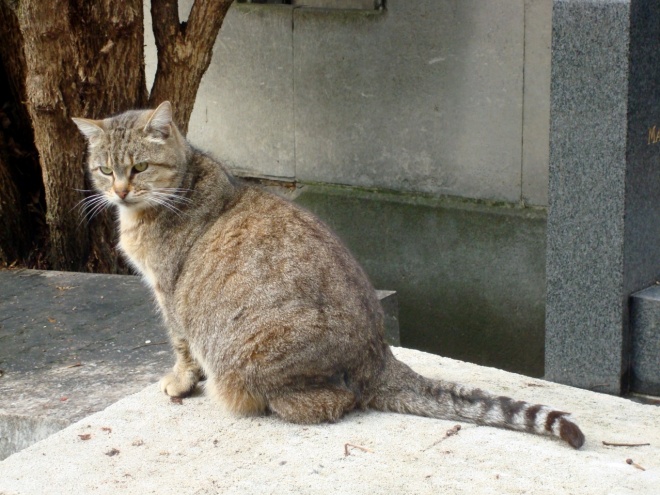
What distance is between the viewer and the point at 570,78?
4875 millimetres

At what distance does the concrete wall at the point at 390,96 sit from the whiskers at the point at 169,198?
10.9ft

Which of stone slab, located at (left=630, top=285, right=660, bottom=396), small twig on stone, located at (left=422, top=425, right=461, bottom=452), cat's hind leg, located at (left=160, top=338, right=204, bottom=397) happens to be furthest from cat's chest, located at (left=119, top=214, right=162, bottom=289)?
stone slab, located at (left=630, top=285, right=660, bottom=396)

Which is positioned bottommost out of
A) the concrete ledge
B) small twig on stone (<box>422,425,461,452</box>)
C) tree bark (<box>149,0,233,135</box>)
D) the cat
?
the concrete ledge

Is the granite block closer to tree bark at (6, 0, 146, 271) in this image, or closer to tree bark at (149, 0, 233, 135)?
tree bark at (149, 0, 233, 135)

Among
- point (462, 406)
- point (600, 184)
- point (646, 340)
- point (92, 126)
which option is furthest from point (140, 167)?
point (646, 340)

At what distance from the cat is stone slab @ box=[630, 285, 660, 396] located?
4.58ft

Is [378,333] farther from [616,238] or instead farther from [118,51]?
[118,51]

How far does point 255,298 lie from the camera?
3977mm

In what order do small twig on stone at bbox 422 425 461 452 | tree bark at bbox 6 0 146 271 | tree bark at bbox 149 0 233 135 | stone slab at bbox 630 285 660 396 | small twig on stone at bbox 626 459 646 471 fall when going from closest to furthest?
small twig on stone at bbox 626 459 646 471 < small twig on stone at bbox 422 425 461 452 < stone slab at bbox 630 285 660 396 < tree bark at bbox 6 0 146 271 < tree bark at bbox 149 0 233 135

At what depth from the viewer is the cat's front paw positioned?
14.3 ft

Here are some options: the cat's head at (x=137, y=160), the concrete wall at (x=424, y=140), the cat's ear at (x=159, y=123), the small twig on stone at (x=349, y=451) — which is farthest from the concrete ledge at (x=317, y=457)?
the concrete wall at (x=424, y=140)

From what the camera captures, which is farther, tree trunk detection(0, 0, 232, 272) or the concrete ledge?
tree trunk detection(0, 0, 232, 272)

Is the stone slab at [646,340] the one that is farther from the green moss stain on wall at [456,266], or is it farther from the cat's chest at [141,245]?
the cat's chest at [141,245]

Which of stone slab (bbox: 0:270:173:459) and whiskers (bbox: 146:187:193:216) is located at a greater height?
whiskers (bbox: 146:187:193:216)
